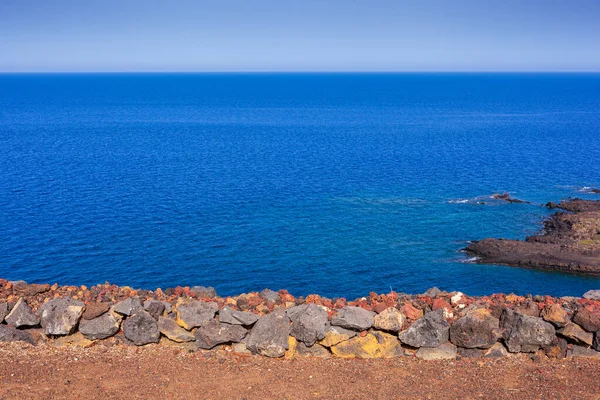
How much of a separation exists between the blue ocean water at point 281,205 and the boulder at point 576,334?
3084cm

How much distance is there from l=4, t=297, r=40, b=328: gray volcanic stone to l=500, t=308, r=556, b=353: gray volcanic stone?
574 inches

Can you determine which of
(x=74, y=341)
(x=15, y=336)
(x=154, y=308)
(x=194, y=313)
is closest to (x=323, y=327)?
(x=194, y=313)

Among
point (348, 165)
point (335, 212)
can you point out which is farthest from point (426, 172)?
point (335, 212)

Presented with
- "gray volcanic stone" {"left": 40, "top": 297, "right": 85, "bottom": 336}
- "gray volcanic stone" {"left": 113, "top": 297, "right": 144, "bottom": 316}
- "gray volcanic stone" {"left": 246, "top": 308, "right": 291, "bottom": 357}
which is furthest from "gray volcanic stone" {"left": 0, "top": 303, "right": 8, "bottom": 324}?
"gray volcanic stone" {"left": 246, "top": 308, "right": 291, "bottom": 357}

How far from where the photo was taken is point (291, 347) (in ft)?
61.6

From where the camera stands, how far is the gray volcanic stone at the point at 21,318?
63.9 ft

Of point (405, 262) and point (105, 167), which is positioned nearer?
point (405, 262)

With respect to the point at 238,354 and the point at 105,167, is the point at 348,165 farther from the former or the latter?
the point at 238,354

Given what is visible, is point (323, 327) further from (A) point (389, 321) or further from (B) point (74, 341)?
(B) point (74, 341)

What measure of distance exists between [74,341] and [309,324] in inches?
291

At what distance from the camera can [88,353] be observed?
61.9 feet

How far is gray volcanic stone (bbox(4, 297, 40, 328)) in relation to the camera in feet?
63.9

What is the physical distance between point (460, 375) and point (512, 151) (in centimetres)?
10857

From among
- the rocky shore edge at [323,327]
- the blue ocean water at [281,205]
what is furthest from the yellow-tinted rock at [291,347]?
the blue ocean water at [281,205]
